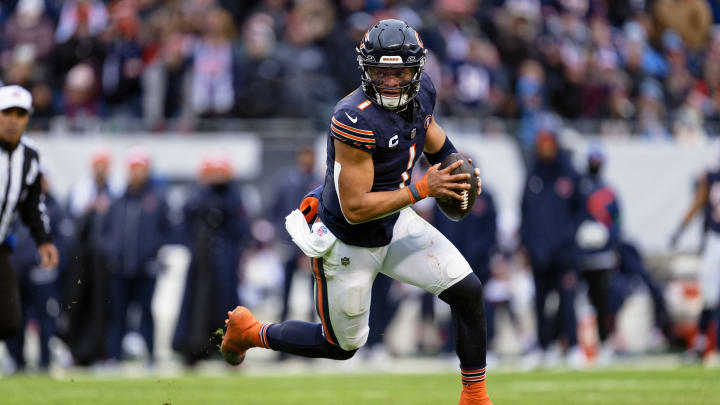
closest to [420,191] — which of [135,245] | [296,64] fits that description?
[135,245]

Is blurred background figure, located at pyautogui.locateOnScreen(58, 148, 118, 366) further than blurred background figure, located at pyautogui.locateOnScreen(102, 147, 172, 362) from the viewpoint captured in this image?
No

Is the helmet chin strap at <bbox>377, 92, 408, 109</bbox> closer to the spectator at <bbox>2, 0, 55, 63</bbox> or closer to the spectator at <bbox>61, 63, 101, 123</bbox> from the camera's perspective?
the spectator at <bbox>61, 63, 101, 123</bbox>

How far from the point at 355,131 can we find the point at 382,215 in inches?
16.7

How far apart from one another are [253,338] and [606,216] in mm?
5864

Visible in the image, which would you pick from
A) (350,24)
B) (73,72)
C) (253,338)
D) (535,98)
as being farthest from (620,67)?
(253,338)

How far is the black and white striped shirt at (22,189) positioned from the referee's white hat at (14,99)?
0.26m

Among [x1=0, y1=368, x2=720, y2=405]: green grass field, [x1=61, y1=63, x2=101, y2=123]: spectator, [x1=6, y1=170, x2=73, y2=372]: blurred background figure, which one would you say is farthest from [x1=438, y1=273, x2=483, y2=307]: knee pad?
[x1=61, y1=63, x2=101, y2=123]: spectator

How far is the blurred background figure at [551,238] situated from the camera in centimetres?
1136

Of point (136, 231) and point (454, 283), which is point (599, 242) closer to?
point (136, 231)

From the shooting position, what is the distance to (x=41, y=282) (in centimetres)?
1140

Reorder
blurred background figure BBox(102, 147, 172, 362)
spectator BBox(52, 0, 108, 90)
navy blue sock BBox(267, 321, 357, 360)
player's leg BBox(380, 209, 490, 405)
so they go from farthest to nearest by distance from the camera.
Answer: spectator BBox(52, 0, 108, 90) → blurred background figure BBox(102, 147, 172, 362) → navy blue sock BBox(267, 321, 357, 360) → player's leg BBox(380, 209, 490, 405)

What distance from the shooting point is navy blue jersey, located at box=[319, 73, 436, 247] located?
5484 mm

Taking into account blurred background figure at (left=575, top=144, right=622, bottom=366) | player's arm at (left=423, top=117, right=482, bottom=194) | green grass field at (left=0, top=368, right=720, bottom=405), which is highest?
player's arm at (left=423, top=117, right=482, bottom=194)

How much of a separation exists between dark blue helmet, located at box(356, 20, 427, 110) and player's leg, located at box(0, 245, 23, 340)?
2.68 meters
